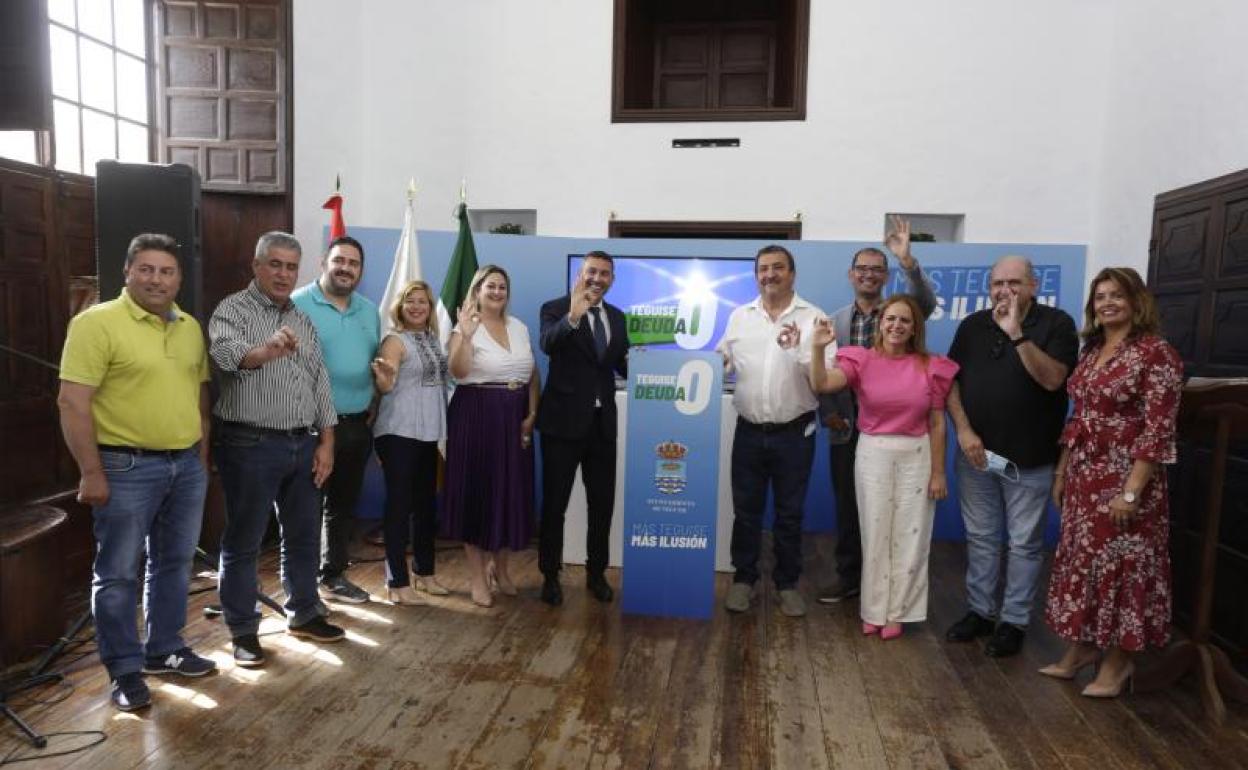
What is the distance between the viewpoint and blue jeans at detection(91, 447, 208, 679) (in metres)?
2.44

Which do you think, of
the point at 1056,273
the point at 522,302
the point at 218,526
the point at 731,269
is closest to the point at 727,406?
the point at 731,269

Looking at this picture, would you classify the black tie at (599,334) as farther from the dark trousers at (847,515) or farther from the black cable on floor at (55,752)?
the black cable on floor at (55,752)

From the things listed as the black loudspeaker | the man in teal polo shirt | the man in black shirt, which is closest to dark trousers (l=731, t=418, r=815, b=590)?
the man in black shirt

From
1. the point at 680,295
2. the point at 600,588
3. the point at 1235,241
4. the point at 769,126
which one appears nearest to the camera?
the point at 1235,241

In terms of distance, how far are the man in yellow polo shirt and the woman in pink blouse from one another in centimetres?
234

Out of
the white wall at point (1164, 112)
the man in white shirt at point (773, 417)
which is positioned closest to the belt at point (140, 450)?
the man in white shirt at point (773, 417)

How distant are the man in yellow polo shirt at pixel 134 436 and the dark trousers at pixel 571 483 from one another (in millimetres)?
1407

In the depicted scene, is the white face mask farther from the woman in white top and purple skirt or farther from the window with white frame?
the window with white frame

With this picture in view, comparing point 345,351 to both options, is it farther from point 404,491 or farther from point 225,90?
point 225,90

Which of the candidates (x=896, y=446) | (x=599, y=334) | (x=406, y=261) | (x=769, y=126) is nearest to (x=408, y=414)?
(x=599, y=334)

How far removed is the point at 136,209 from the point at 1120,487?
12.0 feet

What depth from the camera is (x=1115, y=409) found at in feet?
8.73

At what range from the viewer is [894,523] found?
127 inches

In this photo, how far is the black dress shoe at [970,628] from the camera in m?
3.26
